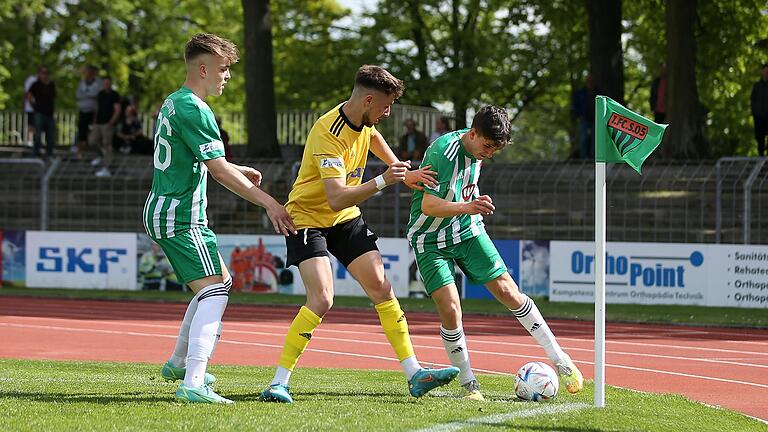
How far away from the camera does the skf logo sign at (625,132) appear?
7.95 m

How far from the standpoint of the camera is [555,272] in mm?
20906

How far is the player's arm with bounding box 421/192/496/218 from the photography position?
837cm

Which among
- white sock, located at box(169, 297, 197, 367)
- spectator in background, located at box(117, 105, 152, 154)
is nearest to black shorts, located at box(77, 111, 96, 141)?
spectator in background, located at box(117, 105, 152, 154)

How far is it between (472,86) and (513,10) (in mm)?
6944

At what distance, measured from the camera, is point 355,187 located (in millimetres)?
8164

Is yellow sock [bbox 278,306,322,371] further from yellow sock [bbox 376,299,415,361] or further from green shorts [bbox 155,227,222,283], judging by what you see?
green shorts [bbox 155,227,222,283]

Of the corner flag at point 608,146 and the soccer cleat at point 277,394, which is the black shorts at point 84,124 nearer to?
the soccer cleat at point 277,394

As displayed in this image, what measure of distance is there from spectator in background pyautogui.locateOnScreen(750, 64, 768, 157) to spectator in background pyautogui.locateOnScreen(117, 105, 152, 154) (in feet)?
42.3

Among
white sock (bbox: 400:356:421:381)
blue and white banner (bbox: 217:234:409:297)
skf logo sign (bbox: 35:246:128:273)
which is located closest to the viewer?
white sock (bbox: 400:356:421:381)

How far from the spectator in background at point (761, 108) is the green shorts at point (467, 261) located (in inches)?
618

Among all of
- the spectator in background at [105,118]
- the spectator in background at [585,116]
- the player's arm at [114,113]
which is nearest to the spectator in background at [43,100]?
the spectator in background at [105,118]

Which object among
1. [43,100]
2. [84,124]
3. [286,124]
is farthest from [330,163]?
[286,124]

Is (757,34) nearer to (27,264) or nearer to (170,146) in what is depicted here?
(27,264)

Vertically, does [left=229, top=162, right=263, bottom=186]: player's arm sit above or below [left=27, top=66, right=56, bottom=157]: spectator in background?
below
